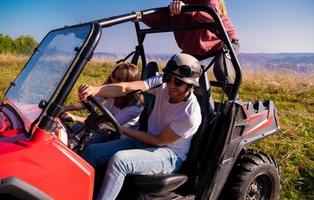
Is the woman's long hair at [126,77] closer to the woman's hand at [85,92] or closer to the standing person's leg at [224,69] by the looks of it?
the standing person's leg at [224,69]

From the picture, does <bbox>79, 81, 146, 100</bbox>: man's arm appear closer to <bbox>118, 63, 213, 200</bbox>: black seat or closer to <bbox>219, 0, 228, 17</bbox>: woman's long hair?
<bbox>118, 63, 213, 200</bbox>: black seat

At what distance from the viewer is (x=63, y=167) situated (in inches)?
109

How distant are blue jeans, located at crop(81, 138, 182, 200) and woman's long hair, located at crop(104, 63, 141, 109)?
502 millimetres

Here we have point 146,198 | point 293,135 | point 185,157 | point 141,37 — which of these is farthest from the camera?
point 293,135

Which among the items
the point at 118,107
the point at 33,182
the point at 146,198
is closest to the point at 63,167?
the point at 33,182

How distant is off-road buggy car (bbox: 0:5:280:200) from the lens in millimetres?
2699

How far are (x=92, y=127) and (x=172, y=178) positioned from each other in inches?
28.2

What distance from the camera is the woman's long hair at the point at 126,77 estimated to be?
4004mm

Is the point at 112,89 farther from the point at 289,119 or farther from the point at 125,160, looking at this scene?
the point at 289,119

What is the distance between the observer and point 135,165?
3.24 m

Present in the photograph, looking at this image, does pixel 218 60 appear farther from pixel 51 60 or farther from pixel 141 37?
pixel 51 60

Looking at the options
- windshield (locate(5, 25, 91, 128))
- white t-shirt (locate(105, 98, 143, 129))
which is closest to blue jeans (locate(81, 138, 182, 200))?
white t-shirt (locate(105, 98, 143, 129))

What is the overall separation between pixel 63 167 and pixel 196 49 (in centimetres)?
171

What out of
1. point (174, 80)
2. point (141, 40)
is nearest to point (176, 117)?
point (174, 80)
